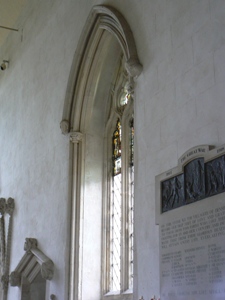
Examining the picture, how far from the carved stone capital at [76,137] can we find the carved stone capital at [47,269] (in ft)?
6.25

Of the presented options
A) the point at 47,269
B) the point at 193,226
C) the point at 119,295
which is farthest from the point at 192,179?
the point at 47,269

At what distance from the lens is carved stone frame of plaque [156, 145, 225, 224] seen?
4.90 meters

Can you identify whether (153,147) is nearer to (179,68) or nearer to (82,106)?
(179,68)

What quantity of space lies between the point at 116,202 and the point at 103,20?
270 centimetres

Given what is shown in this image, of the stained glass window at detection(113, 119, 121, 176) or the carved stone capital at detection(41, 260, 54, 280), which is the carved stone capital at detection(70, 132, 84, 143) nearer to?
the stained glass window at detection(113, 119, 121, 176)

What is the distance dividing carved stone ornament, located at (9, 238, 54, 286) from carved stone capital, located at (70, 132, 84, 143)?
1887 millimetres

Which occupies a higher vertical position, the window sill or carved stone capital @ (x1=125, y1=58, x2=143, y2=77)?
carved stone capital @ (x1=125, y1=58, x2=143, y2=77)

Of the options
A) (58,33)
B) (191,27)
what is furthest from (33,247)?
(191,27)

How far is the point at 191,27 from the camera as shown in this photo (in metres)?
5.81

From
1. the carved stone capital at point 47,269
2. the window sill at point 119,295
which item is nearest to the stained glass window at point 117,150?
the carved stone capital at point 47,269

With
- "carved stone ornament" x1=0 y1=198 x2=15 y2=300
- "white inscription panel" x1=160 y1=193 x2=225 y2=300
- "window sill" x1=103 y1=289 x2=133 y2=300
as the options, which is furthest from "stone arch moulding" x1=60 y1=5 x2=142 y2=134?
"white inscription panel" x1=160 y1=193 x2=225 y2=300

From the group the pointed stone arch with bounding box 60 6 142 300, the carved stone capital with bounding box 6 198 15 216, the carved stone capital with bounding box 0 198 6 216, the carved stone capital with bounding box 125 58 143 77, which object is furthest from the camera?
the carved stone capital with bounding box 0 198 6 216

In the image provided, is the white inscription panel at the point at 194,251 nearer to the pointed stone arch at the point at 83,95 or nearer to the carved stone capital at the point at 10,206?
the pointed stone arch at the point at 83,95

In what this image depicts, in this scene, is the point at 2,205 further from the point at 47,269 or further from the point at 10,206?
the point at 47,269
